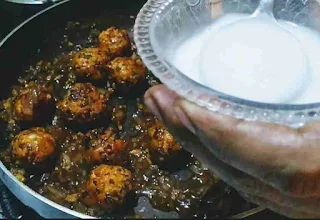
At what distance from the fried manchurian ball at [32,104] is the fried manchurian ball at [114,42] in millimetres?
250

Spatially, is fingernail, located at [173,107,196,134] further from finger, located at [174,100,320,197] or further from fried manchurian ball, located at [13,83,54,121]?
fried manchurian ball, located at [13,83,54,121]

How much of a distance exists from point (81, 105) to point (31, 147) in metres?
0.18

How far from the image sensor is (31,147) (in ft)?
4.18

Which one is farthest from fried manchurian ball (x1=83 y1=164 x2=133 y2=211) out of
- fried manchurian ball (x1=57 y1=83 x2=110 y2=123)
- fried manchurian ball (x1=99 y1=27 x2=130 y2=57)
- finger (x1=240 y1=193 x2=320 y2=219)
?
fried manchurian ball (x1=99 y1=27 x2=130 y2=57)

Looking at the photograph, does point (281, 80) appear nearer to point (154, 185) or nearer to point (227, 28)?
point (227, 28)

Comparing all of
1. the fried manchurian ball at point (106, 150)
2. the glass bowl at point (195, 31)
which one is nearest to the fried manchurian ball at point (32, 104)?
the fried manchurian ball at point (106, 150)

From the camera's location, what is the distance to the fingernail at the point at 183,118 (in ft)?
3.00

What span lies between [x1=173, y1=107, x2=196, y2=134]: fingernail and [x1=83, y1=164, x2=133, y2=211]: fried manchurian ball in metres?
0.34

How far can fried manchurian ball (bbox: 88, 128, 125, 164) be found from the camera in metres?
1.31

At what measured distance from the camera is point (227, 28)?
3.45 ft

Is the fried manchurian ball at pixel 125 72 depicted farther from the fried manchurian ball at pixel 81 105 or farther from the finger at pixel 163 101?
the finger at pixel 163 101

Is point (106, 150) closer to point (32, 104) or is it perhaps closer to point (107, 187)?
point (107, 187)

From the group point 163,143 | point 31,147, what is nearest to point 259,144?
point 163,143

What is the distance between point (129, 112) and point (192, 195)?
0.33 meters
